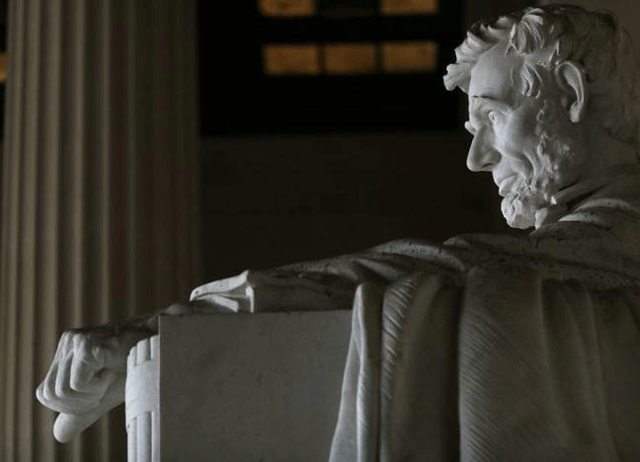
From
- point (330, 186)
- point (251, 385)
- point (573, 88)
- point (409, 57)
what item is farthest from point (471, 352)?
point (409, 57)

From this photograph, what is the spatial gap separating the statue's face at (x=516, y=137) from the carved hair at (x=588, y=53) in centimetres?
4

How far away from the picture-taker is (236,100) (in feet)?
52.1

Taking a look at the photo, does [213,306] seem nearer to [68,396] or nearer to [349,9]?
[68,396]

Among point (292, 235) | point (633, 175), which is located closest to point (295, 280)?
point (633, 175)

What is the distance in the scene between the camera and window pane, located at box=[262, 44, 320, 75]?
1600 cm

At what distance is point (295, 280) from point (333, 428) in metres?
0.32

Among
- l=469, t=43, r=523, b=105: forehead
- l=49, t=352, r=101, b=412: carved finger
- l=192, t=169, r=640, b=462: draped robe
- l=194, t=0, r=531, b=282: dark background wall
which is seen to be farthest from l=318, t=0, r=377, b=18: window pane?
l=192, t=169, r=640, b=462: draped robe

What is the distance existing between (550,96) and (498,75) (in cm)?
14

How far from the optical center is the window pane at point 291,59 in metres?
16.0

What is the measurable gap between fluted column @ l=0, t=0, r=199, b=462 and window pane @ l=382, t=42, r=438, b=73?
442 centimetres

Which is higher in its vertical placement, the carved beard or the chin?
the carved beard

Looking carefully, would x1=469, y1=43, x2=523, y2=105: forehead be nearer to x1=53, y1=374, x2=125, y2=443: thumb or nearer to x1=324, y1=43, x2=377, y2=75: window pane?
x1=53, y1=374, x2=125, y2=443: thumb

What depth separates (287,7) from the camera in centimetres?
1608

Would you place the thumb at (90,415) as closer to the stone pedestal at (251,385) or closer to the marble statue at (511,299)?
the marble statue at (511,299)
